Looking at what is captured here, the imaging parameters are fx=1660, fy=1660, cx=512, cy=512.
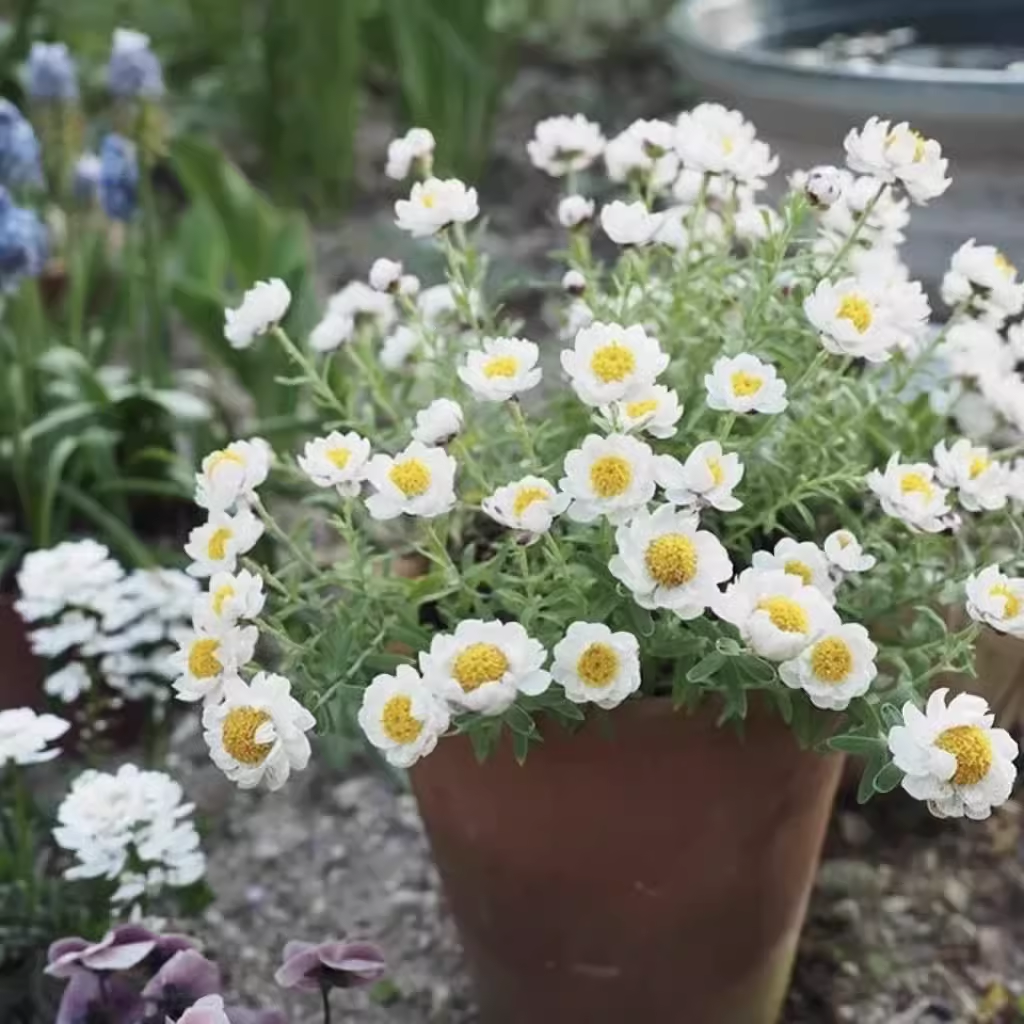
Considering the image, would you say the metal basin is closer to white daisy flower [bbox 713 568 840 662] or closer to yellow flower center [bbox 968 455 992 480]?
yellow flower center [bbox 968 455 992 480]

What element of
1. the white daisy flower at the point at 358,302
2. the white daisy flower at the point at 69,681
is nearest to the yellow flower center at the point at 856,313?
the white daisy flower at the point at 358,302

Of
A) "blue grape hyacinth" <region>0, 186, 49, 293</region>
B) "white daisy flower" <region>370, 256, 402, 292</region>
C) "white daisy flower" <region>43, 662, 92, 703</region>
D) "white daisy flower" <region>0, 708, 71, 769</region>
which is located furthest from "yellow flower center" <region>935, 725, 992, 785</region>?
"blue grape hyacinth" <region>0, 186, 49, 293</region>

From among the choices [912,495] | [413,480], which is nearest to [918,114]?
[912,495]

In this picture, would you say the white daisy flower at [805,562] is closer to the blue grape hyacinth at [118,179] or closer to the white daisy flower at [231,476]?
the white daisy flower at [231,476]

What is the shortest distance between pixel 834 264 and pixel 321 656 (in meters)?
0.36

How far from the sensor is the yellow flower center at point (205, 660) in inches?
34.2

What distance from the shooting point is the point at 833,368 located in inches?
42.9

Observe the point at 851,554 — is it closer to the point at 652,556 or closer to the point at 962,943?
the point at 652,556

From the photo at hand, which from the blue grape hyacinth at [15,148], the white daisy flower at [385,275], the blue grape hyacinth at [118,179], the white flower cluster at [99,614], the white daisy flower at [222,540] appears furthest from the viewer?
the blue grape hyacinth at [118,179]

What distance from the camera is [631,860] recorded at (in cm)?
99

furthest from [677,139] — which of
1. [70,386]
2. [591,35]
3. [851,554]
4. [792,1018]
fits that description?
[591,35]

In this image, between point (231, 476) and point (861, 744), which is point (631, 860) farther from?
point (231, 476)

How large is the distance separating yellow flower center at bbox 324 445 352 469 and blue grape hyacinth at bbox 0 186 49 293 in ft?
1.89

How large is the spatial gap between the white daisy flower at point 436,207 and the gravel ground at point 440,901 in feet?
1.87
